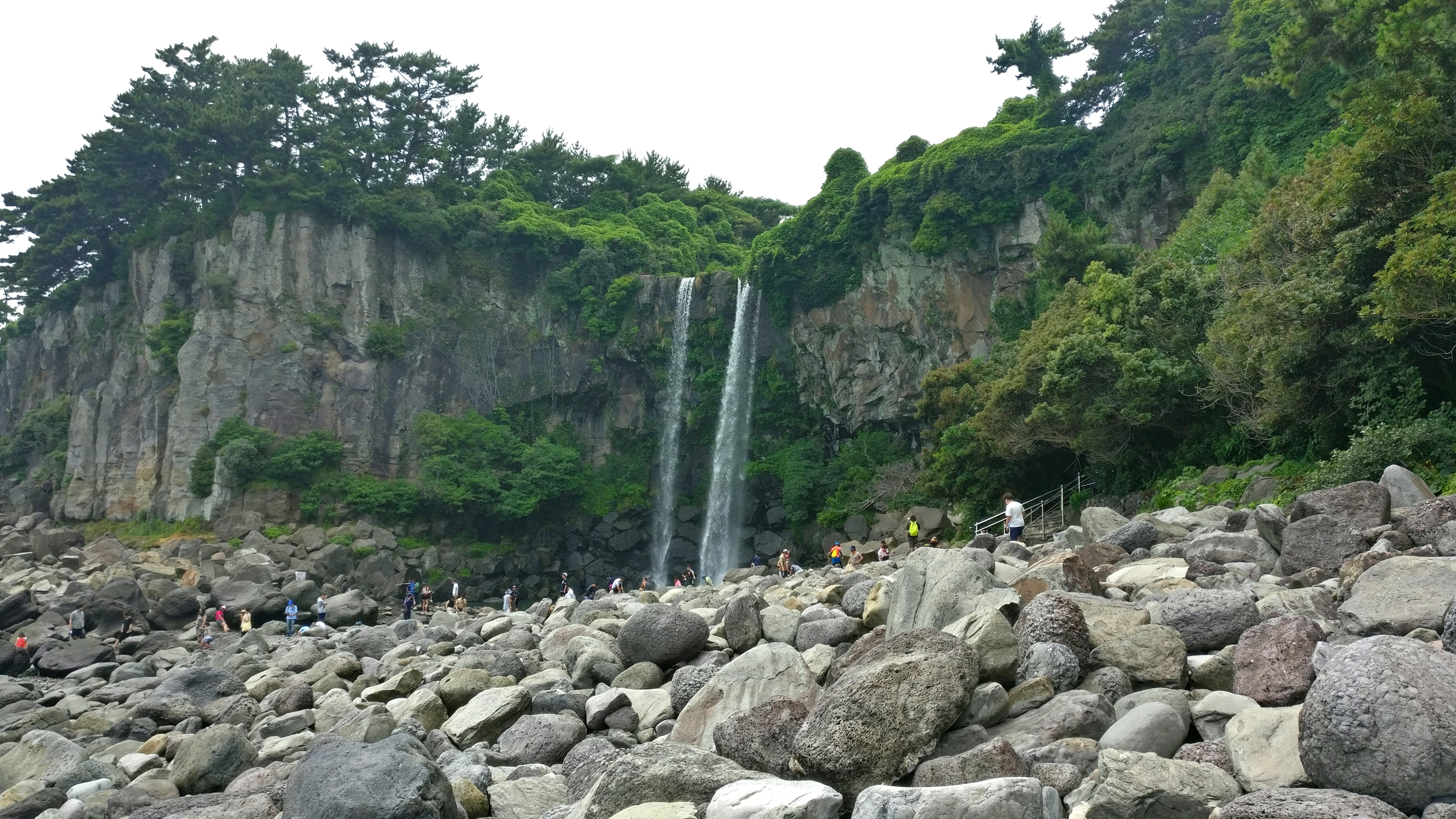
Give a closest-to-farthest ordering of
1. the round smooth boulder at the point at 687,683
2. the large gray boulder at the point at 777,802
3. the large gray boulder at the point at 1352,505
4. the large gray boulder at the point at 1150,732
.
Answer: the large gray boulder at the point at 777,802 → the large gray boulder at the point at 1150,732 → the round smooth boulder at the point at 687,683 → the large gray boulder at the point at 1352,505

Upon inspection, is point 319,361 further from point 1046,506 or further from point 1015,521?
point 1015,521

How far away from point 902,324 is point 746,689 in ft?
95.9

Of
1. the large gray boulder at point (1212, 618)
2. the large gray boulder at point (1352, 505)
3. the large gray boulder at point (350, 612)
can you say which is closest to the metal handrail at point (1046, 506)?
the large gray boulder at point (1352, 505)

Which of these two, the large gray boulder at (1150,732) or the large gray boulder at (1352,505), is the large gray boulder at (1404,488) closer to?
the large gray boulder at (1352,505)

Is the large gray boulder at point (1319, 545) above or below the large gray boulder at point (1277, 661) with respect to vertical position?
above

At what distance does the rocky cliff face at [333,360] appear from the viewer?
41.1 meters

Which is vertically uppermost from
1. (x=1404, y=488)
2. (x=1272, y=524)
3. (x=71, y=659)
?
(x=1404, y=488)

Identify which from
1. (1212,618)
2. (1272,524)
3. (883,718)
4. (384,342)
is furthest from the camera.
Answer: (384,342)

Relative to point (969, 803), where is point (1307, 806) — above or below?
above

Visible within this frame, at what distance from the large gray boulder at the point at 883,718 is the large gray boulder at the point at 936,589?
61.6 inches

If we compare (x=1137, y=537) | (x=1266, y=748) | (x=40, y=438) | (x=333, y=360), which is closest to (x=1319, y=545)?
(x=1137, y=537)

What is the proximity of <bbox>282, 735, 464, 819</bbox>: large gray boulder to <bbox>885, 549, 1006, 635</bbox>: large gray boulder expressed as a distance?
3.47 meters

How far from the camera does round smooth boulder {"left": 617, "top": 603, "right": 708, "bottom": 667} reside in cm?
995

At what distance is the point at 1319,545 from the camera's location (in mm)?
9055
